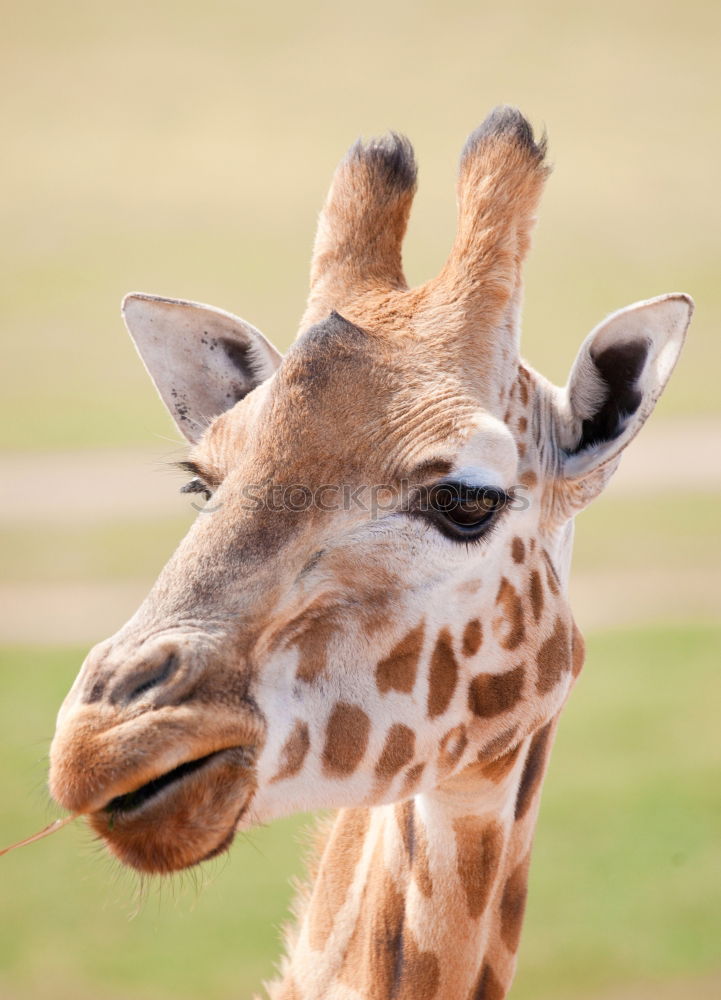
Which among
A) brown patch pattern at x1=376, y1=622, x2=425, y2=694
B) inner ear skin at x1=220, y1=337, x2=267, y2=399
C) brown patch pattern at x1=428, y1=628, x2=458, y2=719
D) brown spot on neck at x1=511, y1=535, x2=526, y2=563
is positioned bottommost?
brown patch pattern at x1=428, y1=628, x2=458, y2=719

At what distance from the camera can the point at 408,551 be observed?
11.8 feet

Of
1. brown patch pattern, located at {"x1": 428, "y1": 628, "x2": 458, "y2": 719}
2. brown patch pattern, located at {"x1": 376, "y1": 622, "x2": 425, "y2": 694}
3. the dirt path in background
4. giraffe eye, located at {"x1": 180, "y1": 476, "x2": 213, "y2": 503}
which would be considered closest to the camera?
brown patch pattern, located at {"x1": 376, "y1": 622, "x2": 425, "y2": 694}

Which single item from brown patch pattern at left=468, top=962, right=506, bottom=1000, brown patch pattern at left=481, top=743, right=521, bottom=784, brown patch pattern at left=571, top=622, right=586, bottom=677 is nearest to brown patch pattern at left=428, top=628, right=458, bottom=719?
brown patch pattern at left=481, top=743, right=521, bottom=784

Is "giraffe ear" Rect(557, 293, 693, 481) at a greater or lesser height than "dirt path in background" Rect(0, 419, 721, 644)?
greater

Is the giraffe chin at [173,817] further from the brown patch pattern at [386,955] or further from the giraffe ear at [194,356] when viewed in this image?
the giraffe ear at [194,356]

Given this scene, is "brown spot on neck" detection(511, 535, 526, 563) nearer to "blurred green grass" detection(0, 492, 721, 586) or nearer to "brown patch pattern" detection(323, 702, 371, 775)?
"brown patch pattern" detection(323, 702, 371, 775)

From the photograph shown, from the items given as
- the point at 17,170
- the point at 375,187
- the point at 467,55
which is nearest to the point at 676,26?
the point at 467,55

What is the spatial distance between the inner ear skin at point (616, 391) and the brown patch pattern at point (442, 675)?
0.90 metres

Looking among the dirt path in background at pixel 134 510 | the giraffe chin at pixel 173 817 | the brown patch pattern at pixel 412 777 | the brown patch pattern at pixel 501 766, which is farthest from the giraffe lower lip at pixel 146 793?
the dirt path in background at pixel 134 510

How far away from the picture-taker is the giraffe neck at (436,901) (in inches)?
159

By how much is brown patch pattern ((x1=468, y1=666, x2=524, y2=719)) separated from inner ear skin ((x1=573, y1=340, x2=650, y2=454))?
0.84 meters

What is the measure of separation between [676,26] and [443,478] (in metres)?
45.9

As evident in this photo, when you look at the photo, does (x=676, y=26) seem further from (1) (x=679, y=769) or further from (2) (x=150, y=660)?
(2) (x=150, y=660)

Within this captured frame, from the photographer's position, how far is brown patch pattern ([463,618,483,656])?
12.4ft
